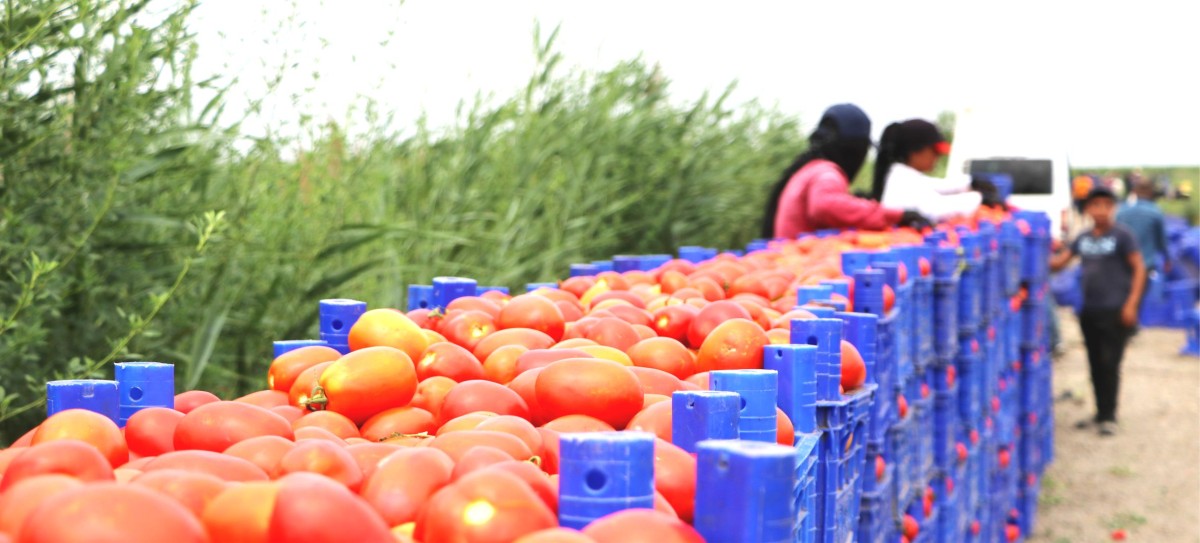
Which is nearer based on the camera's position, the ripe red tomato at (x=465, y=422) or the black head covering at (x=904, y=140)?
the ripe red tomato at (x=465, y=422)

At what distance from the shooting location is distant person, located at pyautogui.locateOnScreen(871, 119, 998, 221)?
657 centimetres

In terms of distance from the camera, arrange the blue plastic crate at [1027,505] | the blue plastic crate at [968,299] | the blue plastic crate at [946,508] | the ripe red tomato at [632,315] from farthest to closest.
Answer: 1. the blue plastic crate at [1027,505]
2. the blue plastic crate at [968,299]
3. the blue plastic crate at [946,508]
4. the ripe red tomato at [632,315]

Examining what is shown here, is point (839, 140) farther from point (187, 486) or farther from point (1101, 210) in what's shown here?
point (187, 486)

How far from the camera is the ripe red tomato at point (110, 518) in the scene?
3.15ft

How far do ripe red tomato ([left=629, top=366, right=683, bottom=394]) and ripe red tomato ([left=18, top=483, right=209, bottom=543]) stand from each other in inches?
41.0

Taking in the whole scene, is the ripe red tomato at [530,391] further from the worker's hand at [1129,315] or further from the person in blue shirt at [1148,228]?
the person in blue shirt at [1148,228]

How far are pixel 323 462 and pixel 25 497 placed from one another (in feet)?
1.00

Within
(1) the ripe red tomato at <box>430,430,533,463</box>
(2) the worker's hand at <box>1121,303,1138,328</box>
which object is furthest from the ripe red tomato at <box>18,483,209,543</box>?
(2) the worker's hand at <box>1121,303,1138,328</box>

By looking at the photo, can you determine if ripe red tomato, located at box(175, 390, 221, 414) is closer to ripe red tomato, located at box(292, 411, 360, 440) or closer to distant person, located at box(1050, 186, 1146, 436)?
ripe red tomato, located at box(292, 411, 360, 440)

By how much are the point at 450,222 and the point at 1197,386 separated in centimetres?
890

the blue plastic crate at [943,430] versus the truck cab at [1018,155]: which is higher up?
the truck cab at [1018,155]

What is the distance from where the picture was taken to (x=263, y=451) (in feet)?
4.83

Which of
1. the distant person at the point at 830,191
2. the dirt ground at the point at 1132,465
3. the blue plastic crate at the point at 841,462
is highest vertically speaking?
the distant person at the point at 830,191

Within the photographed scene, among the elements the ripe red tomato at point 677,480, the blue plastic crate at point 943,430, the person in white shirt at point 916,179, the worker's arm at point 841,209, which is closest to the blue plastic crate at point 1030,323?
the person in white shirt at point 916,179
